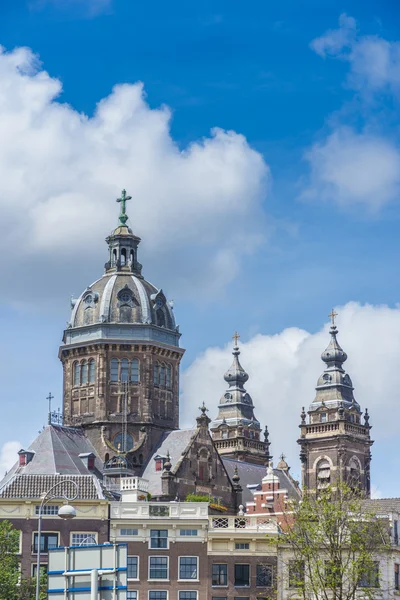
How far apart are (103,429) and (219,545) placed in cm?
2223

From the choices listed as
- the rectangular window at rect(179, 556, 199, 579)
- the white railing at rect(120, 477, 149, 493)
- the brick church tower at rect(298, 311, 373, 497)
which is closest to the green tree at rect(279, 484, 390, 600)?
the rectangular window at rect(179, 556, 199, 579)

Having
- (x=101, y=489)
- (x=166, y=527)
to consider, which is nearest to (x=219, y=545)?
(x=166, y=527)

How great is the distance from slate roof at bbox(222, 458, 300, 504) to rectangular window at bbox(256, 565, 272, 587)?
23.5m

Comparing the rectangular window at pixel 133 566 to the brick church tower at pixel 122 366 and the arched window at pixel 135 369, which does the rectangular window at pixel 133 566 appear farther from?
the arched window at pixel 135 369

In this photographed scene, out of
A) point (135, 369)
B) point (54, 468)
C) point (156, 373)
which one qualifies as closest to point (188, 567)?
point (54, 468)

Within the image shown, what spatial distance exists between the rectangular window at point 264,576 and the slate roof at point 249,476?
77.1ft

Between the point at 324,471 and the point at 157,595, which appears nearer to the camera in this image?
the point at 157,595

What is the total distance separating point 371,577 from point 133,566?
15.9 meters

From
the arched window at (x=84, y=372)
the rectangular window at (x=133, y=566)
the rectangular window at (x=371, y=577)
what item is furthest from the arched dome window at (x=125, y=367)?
the rectangular window at (x=371, y=577)

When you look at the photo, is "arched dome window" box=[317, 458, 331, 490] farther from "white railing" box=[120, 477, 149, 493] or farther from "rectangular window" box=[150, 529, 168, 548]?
"rectangular window" box=[150, 529, 168, 548]

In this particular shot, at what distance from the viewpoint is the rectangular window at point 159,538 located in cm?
8294

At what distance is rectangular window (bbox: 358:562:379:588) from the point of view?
232 feet

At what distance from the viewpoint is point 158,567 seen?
8225cm

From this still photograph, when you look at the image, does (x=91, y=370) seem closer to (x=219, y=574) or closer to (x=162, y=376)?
(x=162, y=376)
